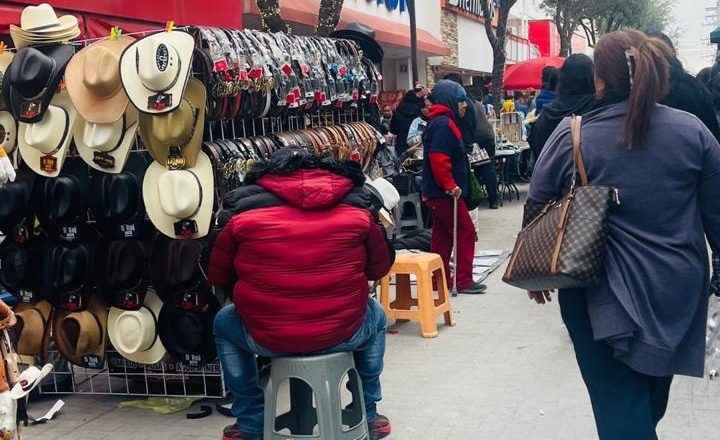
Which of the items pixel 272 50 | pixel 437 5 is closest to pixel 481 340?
pixel 272 50

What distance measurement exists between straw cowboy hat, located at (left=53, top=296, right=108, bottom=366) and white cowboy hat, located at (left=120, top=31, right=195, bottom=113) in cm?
128

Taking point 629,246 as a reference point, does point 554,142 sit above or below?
above

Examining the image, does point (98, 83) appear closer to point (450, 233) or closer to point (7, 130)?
point (7, 130)

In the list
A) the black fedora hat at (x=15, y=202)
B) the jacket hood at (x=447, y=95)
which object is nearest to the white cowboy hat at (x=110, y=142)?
the black fedora hat at (x=15, y=202)

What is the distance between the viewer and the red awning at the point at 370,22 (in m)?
13.1

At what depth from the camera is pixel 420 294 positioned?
260 inches

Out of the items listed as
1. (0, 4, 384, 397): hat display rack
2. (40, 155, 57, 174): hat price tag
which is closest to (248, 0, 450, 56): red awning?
(0, 4, 384, 397): hat display rack

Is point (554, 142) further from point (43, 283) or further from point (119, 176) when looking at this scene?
point (43, 283)

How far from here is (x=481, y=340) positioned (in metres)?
6.50

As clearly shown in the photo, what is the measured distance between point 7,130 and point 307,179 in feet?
6.70

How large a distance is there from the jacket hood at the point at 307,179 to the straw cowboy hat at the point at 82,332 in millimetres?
1581

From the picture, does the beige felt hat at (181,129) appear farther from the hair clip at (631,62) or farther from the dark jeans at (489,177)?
the dark jeans at (489,177)

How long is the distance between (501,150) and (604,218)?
10.8 metres

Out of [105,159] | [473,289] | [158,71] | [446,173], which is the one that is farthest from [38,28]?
[473,289]
